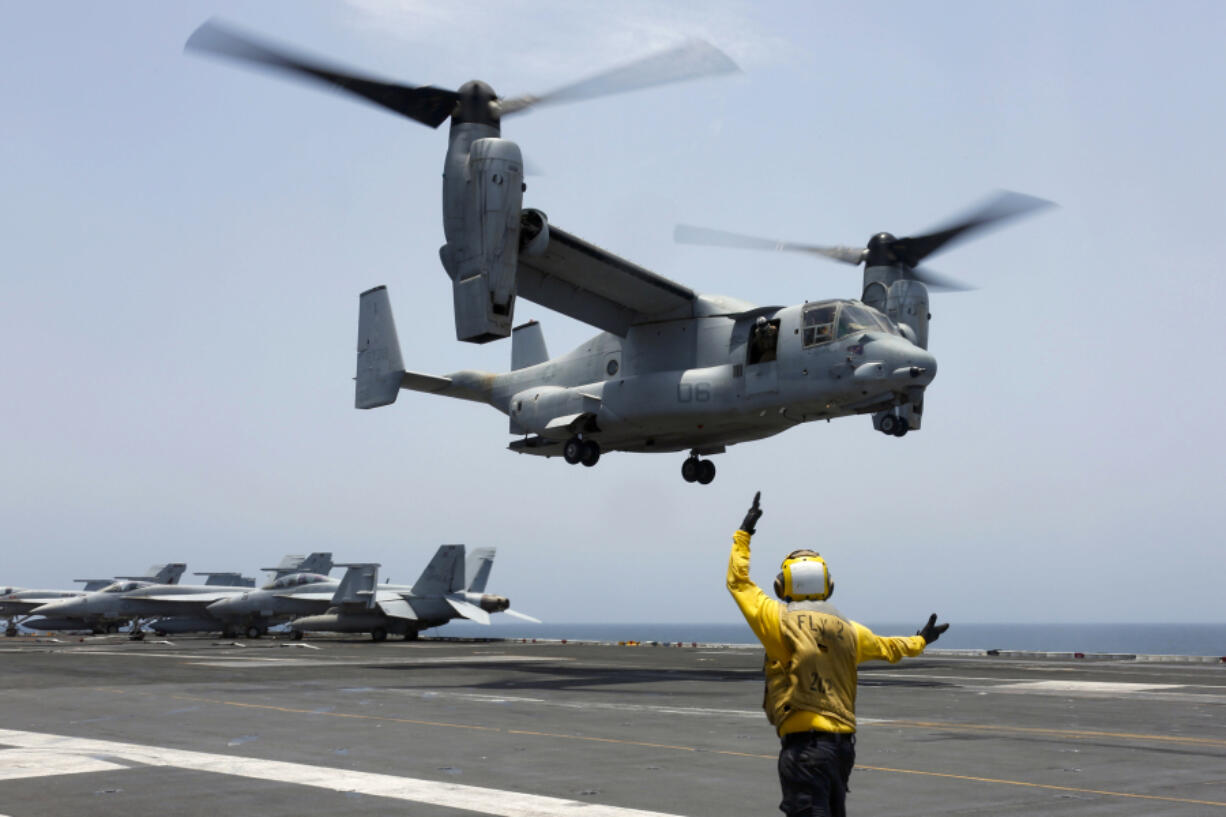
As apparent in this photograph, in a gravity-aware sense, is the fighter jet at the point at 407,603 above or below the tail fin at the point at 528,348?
below

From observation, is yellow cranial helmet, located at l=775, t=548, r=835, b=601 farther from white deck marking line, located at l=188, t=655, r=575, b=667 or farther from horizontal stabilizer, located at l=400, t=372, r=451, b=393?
horizontal stabilizer, located at l=400, t=372, r=451, b=393

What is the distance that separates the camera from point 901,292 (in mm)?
34344

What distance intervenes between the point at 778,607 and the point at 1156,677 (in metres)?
24.8

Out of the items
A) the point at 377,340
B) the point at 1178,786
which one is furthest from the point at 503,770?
the point at 377,340

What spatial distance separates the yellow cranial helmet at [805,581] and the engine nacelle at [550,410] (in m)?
27.8

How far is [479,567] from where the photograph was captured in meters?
63.1

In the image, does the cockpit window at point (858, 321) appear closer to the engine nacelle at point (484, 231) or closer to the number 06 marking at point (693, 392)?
the number 06 marking at point (693, 392)

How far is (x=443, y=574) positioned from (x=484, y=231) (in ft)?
106

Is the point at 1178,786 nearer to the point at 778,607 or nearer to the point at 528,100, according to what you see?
the point at 778,607

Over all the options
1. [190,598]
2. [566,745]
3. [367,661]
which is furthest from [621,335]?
[190,598]

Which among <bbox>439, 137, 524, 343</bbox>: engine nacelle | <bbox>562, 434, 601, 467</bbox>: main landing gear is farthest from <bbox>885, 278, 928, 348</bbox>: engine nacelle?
<bbox>439, 137, 524, 343</bbox>: engine nacelle

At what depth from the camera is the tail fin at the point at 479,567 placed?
62.7 m

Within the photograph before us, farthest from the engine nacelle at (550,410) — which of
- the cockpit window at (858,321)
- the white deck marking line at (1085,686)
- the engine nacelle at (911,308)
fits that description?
the white deck marking line at (1085,686)

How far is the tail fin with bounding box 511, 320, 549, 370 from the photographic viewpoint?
4034cm
